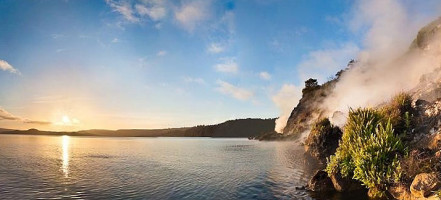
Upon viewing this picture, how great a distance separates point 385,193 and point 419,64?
30.5 metres

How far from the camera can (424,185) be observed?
16.6 meters

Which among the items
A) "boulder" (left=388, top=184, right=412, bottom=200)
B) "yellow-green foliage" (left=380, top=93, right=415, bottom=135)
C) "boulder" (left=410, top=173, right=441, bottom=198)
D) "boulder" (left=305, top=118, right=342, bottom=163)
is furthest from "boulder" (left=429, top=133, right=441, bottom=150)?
"boulder" (left=305, top=118, right=342, bottom=163)

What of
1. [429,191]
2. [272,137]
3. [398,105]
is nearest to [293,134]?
[272,137]

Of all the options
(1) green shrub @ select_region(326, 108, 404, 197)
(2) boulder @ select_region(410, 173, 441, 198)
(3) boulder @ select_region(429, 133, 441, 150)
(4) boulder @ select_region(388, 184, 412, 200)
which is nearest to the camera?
(2) boulder @ select_region(410, 173, 441, 198)

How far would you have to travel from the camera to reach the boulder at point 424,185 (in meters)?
16.1

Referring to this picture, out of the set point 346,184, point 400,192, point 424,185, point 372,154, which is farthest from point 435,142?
point 346,184

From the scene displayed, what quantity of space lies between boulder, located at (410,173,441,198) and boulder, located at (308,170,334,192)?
7159mm

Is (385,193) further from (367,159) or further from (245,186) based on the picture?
(245,186)

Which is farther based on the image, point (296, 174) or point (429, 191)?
point (296, 174)

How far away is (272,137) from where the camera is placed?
164 meters

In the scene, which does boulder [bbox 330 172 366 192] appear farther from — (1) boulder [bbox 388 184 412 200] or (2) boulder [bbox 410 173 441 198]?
(2) boulder [bbox 410 173 441 198]

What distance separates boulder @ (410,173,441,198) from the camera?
1614cm

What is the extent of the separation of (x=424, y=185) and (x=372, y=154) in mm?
3996

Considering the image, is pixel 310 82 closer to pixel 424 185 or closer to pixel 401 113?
pixel 401 113
